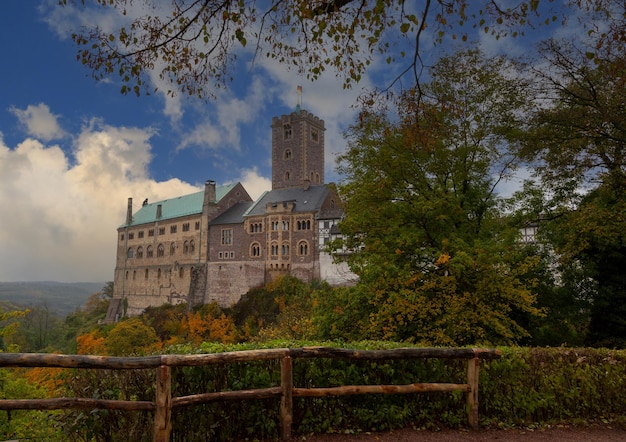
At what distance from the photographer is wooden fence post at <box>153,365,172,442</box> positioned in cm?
570

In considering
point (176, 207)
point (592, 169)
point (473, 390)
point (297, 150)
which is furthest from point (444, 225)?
point (176, 207)

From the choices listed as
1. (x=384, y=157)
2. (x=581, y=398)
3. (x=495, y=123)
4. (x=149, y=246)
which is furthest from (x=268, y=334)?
(x=149, y=246)

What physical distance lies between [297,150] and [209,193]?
13.7m

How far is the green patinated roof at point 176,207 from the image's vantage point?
65500 millimetres

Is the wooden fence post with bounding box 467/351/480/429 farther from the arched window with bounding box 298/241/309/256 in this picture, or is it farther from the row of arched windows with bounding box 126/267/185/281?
the row of arched windows with bounding box 126/267/185/281

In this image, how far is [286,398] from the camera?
6.32m

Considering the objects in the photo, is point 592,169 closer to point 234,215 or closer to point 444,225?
point 444,225

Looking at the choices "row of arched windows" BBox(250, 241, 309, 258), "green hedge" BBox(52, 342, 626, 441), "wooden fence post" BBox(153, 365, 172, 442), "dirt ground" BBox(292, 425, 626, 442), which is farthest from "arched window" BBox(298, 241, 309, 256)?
"wooden fence post" BBox(153, 365, 172, 442)

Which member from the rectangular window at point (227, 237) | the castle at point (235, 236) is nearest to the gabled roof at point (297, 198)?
the castle at point (235, 236)

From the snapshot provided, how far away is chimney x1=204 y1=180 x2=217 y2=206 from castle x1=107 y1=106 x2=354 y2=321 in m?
0.15

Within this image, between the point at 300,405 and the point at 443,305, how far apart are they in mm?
9842

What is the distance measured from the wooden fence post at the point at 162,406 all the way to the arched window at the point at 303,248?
150ft

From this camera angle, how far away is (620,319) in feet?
60.2

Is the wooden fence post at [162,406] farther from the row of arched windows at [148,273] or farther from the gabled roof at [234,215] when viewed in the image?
the row of arched windows at [148,273]
